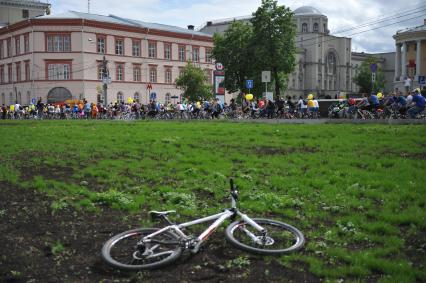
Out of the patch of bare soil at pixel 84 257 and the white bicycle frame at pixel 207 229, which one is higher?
the white bicycle frame at pixel 207 229

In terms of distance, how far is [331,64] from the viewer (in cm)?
12588

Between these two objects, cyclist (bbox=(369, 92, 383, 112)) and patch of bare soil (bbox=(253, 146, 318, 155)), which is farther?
cyclist (bbox=(369, 92, 383, 112))

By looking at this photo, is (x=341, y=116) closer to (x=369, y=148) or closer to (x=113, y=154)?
(x=369, y=148)

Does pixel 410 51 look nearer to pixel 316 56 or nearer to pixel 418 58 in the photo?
pixel 418 58

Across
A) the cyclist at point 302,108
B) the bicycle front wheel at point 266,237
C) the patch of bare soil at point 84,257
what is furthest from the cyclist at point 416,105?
the patch of bare soil at point 84,257

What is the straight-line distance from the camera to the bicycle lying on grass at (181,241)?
5.83 m

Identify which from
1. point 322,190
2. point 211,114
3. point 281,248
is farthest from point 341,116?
point 281,248

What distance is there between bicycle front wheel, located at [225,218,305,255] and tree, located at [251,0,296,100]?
52.8 meters

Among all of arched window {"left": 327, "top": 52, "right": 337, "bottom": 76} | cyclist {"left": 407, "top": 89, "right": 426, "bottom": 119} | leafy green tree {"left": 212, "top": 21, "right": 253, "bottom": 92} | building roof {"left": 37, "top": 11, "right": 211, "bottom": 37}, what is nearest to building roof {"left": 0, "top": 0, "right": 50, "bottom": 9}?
building roof {"left": 37, "top": 11, "right": 211, "bottom": 37}

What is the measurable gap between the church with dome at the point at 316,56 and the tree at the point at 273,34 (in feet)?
189

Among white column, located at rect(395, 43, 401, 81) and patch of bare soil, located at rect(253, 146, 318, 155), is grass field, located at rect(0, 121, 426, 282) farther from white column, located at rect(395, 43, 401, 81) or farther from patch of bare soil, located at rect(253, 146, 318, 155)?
white column, located at rect(395, 43, 401, 81)

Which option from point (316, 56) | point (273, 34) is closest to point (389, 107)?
point (273, 34)

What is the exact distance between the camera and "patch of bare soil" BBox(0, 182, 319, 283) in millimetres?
5605

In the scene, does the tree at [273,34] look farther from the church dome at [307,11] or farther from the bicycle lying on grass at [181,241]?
the church dome at [307,11]
